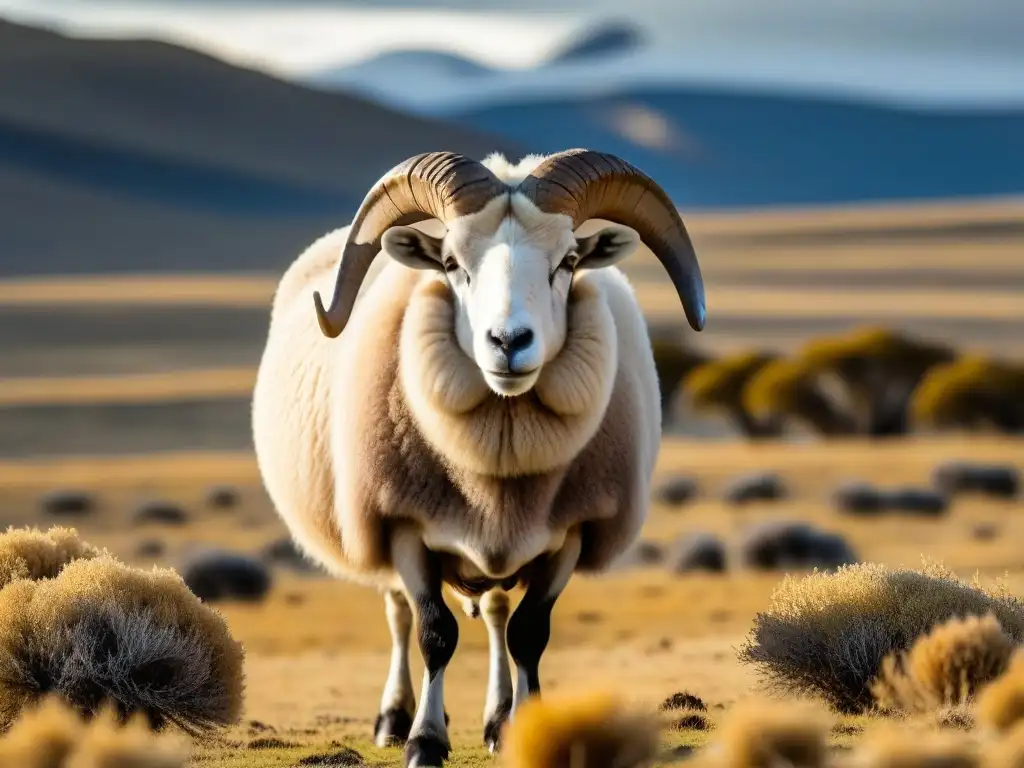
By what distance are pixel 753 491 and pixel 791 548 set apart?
11.1m

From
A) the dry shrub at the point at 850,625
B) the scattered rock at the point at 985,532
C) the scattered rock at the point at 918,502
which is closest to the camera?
the dry shrub at the point at 850,625

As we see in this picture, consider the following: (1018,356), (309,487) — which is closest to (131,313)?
(1018,356)

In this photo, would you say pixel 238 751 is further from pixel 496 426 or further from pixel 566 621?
pixel 566 621

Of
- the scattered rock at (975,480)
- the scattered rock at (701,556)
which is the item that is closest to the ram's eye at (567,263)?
the scattered rock at (701,556)

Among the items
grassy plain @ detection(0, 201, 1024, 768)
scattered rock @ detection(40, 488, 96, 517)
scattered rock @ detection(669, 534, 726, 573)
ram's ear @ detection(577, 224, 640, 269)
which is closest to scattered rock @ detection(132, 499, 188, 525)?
grassy plain @ detection(0, 201, 1024, 768)

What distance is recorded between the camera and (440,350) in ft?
31.7

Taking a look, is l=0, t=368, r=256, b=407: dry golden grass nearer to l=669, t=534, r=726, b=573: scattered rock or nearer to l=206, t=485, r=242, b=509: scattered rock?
l=206, t=485, r=242, b=509: scattered rock

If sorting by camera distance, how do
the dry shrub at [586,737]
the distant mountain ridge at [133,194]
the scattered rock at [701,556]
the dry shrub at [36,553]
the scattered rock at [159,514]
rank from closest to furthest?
the dry shrub at [586,737], the dry shrub at [36,553], the scattered rock at [701,556], the scattered rock at [159,514], the distant mountain ridge at [133,194]

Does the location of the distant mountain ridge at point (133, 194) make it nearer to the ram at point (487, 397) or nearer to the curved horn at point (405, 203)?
the curved horn at point (405, 203)

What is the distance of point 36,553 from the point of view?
11.3m

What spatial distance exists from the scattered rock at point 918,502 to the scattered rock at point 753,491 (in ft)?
11.9

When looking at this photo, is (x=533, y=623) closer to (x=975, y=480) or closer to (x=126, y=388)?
(x=975, y=480)

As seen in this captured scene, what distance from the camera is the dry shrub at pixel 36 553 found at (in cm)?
1096

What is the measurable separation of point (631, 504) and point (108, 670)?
3120mm
